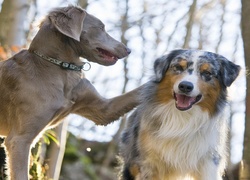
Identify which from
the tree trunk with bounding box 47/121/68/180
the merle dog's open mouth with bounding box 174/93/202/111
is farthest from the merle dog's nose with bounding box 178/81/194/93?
the tree trunk with bounding box 47/121/68/180

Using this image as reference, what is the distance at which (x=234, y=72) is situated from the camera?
5.91 m

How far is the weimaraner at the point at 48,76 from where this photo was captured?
5.62 metres

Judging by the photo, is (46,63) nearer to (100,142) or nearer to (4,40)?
(4,40)

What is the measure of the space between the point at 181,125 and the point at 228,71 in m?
0.72

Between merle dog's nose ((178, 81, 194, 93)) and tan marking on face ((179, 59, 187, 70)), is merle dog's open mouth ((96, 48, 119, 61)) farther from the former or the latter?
merle dog's nose ((178, 81, 194, 93))

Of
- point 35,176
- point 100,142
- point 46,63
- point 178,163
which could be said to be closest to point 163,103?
point 178,163

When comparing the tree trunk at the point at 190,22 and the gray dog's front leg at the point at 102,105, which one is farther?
the tree trunk at the point at 190,22

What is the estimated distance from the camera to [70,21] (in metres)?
5.69

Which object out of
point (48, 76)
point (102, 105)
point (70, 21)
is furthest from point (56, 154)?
point (70, 21)

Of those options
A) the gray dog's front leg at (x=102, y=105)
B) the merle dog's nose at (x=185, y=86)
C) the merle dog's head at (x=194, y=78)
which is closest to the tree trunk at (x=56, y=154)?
the gray dog's front leg at (x=102, y=105)

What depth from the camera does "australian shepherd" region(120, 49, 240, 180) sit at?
576 cm

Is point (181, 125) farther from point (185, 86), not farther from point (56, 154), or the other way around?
point (56, 154)

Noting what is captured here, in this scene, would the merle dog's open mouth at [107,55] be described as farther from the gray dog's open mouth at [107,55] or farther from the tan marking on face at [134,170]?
the tan marking on face at [134,170]

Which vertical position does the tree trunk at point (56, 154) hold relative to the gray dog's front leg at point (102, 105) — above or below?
below
